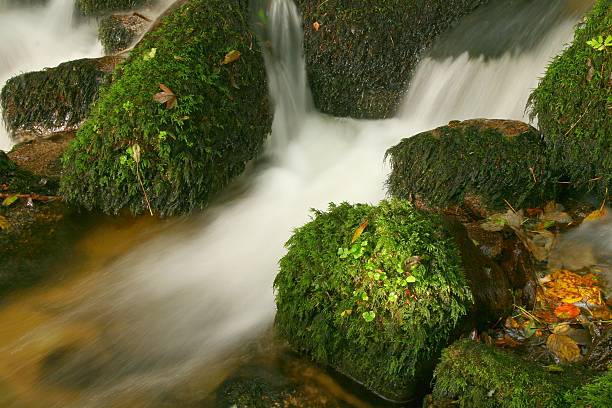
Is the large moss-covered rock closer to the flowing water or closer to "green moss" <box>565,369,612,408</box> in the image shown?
the flowing water

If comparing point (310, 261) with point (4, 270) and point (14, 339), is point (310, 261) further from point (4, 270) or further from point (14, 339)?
point (4, 270)

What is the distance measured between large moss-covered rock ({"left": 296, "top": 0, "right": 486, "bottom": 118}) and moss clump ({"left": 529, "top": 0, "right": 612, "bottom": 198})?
233 centimetres

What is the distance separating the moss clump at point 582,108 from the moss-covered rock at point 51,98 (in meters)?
4.54

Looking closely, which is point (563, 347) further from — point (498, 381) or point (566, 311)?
point (498, 381)

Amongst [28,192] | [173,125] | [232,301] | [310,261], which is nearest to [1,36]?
[28,192]

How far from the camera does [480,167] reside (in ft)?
16.4

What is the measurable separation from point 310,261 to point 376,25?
405cm

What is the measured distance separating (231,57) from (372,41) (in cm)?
205

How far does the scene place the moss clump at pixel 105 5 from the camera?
24.6ft

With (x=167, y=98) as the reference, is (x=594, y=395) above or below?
below

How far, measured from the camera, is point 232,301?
476 centimetres

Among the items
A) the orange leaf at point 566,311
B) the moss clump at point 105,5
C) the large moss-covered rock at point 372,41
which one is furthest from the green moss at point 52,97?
the orange leaf at point 566,311

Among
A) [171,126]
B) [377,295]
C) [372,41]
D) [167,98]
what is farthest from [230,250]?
[372,41]

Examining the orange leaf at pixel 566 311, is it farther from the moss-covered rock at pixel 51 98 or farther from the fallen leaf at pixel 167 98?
the moss-covered rock at pixel 51 98
